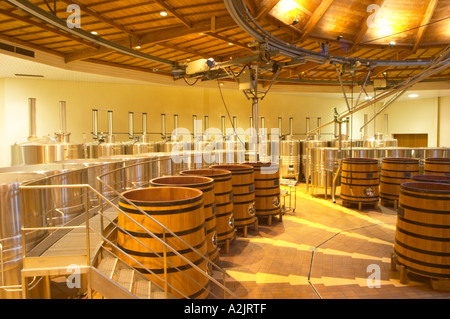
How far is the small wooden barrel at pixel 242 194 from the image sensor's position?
6.29 metres

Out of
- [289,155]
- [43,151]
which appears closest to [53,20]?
[43,151]

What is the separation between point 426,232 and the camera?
419 centimetres

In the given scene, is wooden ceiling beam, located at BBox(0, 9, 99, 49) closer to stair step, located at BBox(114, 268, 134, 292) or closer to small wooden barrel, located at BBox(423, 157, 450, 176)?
stair step, located at BBox(114, 268, 134, 292)

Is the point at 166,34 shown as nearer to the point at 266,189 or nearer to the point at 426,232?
the point at 266,189

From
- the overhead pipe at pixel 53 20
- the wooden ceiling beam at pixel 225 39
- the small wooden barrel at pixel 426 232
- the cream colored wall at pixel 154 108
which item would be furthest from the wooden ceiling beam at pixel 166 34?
the small wooden barrel at pixel 426 232

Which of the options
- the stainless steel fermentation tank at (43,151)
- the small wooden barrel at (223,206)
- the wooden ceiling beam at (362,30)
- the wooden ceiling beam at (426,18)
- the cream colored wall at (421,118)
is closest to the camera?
the small wooden barrel at (223,206)

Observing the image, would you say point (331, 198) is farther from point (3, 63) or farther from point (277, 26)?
point (3, 63)

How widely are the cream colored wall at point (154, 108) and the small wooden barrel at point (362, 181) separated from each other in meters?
7.69

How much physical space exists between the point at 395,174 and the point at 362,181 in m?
0.91

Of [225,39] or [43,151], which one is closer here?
[43,151]

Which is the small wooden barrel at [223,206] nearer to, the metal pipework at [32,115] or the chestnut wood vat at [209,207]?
the chestnut wood vat at [209,207]

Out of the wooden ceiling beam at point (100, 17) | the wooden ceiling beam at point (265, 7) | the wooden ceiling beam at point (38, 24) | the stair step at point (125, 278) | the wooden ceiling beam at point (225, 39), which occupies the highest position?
the wooden ceiling beam at point (265, 7)
